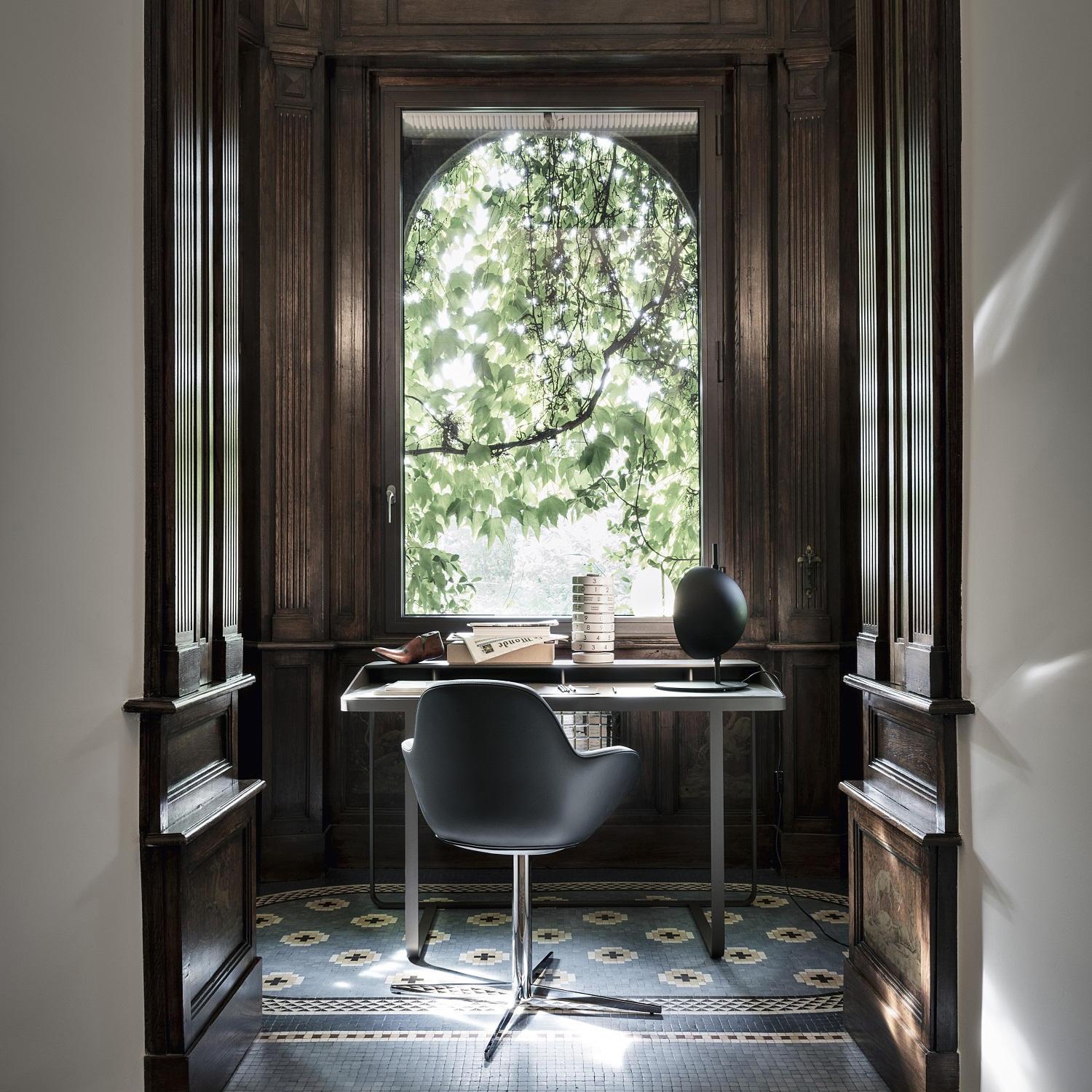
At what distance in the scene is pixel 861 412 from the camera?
108 inches

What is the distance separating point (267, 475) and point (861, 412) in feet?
7.73

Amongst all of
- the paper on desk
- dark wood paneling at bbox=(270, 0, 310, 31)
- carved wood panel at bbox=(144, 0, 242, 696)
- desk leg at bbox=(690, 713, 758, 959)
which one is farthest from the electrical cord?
dark wood paneling at bbox=(270, 0, 310, 31)

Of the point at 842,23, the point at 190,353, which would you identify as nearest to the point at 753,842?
the point at 190,353

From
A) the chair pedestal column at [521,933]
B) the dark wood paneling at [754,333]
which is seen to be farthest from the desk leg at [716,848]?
the dark wood paneling at [754,333]

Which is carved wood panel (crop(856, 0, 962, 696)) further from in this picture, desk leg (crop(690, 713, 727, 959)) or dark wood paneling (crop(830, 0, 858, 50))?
dark wood paneling (crop(830, 0, 858, 50))

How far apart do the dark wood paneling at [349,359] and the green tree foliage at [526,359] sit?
0.61ft

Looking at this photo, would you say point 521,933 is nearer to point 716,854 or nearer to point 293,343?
point 716,854

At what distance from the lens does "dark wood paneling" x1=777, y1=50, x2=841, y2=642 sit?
412cm

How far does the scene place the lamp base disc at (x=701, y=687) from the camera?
339 cm

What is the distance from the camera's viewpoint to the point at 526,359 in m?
4.25

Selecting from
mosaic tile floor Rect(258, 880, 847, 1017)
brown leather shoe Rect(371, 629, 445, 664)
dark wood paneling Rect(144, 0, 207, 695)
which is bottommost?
mosaic tile floor Rect(258, 880, 847, 1017)

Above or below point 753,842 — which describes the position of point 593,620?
above

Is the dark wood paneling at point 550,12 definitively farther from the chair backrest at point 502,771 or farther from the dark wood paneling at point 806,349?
the chair backrest at point 502,771

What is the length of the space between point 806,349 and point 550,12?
5.47 feet
